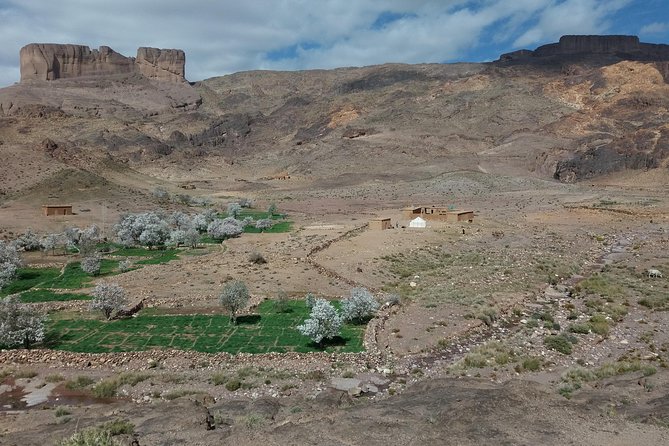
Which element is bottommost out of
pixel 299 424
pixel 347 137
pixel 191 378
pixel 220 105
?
pixel 191 378

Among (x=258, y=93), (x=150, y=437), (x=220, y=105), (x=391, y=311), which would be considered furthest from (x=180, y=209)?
(x=258, y=93)

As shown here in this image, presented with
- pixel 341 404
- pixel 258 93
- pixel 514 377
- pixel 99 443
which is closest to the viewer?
pixel 99 443

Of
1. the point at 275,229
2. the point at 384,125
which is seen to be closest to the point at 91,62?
the point at 384,125

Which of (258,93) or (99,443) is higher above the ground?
(258,93)

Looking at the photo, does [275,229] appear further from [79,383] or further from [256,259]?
[79,383]

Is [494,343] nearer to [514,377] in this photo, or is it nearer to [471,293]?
[514,377]

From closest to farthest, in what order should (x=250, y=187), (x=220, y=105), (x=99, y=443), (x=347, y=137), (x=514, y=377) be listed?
(x=99, y=443) < (x=514, y=377) < (x=250, y=187) < (x=347, y=137) < (x=220, y=105)

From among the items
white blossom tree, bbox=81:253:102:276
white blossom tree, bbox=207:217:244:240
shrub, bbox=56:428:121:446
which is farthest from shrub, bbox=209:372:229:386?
white blossom tree, bbox=207:217:244:240
